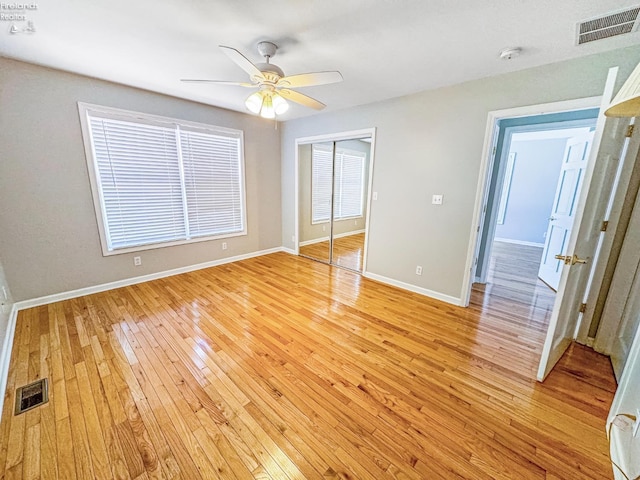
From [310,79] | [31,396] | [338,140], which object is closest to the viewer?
[31,396]

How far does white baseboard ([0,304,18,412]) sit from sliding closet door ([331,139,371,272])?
4.14 meters

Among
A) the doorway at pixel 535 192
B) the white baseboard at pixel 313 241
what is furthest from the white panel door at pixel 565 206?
the white baseboard at pixel 313 241

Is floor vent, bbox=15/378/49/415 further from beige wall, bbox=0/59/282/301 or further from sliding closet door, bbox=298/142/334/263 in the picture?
sliding closet door, bbox=298/142/334/263

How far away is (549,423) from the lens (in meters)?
1.51

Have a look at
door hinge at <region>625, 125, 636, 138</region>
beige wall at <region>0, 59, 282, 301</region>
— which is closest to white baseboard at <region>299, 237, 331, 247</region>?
beige wall at <region>0, 59, 282, 301</region>

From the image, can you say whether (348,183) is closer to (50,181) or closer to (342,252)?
(342,252)

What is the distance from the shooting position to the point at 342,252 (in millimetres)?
5086

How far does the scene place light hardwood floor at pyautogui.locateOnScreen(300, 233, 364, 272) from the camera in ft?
14.6

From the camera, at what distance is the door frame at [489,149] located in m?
2.08

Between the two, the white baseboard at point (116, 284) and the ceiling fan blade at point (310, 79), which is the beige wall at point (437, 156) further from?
the white baseboard at point (116, 284)

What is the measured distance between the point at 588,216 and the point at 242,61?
257 centimetres

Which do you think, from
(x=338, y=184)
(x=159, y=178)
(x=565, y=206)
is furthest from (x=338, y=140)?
(x=565, y=206)

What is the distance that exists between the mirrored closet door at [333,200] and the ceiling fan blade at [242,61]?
8.41 feet

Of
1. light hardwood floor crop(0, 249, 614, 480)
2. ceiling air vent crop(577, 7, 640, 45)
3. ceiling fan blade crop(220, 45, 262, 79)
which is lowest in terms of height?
light hardwood floor crop(0, 249, 614, 480)
